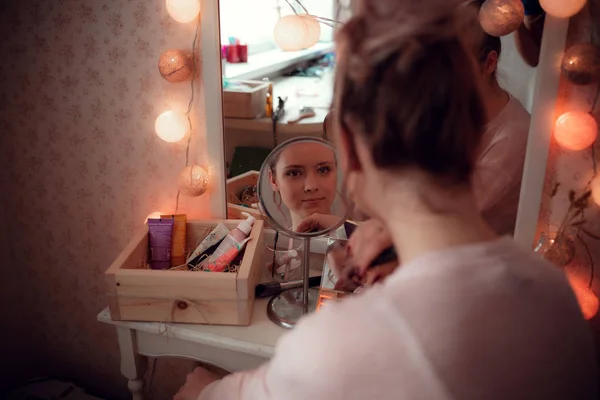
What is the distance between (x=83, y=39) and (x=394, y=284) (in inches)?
37.6

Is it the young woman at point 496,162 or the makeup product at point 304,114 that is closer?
the young woman at point 496,162

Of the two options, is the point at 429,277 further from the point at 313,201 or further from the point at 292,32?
the point at 292,32

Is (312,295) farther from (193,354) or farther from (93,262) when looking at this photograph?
(93,262)

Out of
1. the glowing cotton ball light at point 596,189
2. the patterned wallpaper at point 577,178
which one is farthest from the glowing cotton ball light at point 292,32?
the glowing cotton ball light at point 596,189

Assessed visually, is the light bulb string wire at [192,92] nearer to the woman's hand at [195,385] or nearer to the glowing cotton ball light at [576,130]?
the woman's hand at [195,385]

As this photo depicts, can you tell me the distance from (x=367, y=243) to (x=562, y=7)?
0.50 meters

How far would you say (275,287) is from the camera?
3.53 feet

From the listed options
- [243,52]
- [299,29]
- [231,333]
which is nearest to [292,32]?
[299,29]

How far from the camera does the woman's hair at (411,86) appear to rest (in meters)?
0.49

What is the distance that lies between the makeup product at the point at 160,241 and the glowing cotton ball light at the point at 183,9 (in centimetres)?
42

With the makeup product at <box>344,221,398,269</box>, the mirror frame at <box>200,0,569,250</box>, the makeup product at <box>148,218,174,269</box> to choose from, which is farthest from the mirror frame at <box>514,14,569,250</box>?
the makeup product at <box>148,218,174,269</box>

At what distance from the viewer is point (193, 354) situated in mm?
1040

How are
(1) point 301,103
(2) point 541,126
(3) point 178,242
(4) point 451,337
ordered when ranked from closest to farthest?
(4) point 451,337 < (2) point 541,126 < (1) point 301,103 < (3) point 178,242

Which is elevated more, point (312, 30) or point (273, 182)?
point (312, 30)
